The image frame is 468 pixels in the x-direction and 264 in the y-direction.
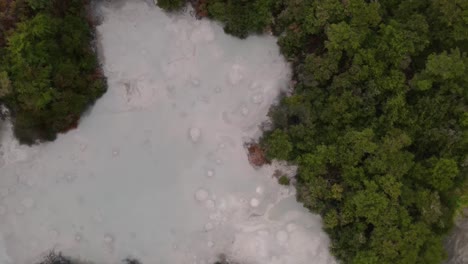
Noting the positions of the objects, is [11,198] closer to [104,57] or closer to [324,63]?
[104,57]

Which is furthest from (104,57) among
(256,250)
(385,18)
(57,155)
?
(385,18)

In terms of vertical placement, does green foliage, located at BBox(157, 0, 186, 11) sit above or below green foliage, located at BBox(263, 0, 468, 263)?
above

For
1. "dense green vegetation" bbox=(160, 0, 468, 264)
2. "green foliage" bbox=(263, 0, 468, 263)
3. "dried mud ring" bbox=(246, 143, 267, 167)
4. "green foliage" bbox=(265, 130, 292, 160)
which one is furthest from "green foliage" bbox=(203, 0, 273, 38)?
"dried mud ring" bbox=(246, 143, 267, 167)

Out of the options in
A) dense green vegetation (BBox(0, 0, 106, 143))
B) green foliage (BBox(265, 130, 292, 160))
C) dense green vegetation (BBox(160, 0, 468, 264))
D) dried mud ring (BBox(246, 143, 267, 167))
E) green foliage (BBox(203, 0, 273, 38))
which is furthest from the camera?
dried mud ring (BBox(246, 143, 267, 167))

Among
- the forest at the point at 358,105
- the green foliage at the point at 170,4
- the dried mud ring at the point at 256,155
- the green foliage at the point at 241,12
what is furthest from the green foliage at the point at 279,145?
the green foliage at the point at 170,4

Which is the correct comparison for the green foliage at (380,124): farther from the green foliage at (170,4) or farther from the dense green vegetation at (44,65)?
the dense green vegetation at (44,65)

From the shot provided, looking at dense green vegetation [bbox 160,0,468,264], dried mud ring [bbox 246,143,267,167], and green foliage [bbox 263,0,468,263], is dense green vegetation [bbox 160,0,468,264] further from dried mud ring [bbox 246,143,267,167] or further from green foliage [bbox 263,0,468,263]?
dried mud ring [bbox 246,143,267,167]

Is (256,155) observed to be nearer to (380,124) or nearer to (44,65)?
(380,124)
